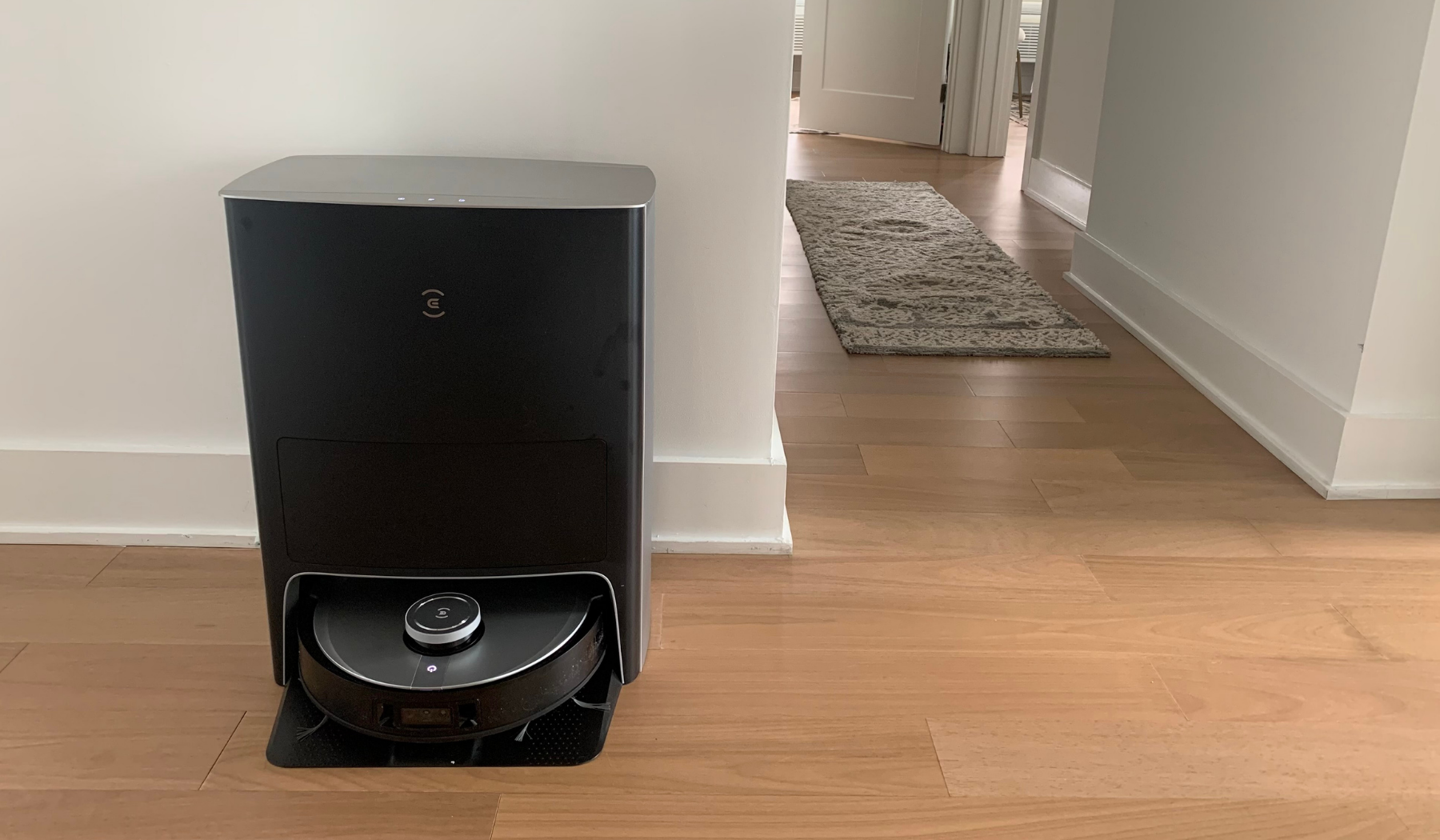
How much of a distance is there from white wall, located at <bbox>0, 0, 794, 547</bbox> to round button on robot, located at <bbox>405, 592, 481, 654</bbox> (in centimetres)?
39

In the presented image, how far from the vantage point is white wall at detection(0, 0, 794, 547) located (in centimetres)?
115

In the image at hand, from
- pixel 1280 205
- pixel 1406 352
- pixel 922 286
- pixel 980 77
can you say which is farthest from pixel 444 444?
pixel 980 77

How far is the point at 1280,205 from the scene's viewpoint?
5.83 feet

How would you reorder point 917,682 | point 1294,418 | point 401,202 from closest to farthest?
1. point 401,202
2. point 917,682
3. point 1294,418

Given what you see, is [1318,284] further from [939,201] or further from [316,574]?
[939,201]

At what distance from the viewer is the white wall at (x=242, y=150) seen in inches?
45.4

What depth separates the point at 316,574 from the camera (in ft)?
3.36

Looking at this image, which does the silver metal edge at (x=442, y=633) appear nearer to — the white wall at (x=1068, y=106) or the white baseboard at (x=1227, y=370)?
the white baseboard at (x=1227, y=370)

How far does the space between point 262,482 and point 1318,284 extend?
1496mm

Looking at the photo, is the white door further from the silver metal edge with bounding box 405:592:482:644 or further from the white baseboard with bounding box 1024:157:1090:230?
the silver metal edge with bounding box 405:592:482:644

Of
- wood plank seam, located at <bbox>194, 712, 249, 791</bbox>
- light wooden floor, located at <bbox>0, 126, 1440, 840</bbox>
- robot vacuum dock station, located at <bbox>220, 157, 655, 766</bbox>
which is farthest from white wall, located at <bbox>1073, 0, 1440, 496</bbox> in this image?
wood plank seam, located at <bbox>194, 712, 249, 791</bbox>

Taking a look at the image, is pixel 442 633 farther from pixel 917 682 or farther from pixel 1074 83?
pixel 1074 83

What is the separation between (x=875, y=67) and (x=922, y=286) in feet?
9.11

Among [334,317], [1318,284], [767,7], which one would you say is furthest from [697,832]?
[1318,284]
